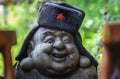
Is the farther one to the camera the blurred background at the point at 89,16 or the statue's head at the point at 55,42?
the blurred background at the point at 89,16

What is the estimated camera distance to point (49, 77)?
142cm

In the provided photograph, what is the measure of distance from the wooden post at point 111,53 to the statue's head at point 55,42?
242mm

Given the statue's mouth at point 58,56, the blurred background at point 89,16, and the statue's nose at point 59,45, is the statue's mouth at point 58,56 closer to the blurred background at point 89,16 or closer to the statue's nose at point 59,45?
the statue's nose at point 59,45

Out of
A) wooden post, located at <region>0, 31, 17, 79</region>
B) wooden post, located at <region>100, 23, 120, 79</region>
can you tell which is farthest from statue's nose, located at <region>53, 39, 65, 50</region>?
wooden post, located at <region>100, 23, 120, 79</region>

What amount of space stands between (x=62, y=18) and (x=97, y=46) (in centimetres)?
59

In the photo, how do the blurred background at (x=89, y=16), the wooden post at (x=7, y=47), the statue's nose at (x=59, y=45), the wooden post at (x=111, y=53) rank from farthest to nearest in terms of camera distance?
1. the blurred background at (x=89, y=16)
2. the statue's nose at (x=59, y=45)
3. the wooden post at (x=7, y=47)
4. the wooden post at (x=111, y=53)

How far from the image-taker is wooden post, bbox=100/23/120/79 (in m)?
1.11

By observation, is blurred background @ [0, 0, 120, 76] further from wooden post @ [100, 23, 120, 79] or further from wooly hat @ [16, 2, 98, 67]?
wooden post @ [100, 23, 120, 79]

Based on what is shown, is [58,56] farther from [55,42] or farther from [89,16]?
[89,16]

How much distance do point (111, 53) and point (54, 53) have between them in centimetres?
28

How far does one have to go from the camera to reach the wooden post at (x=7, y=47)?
1268mm

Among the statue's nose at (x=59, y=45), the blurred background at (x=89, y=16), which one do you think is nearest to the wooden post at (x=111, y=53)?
the statue's nose at (x=59, y=45)

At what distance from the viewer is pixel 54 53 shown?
139 centimetres

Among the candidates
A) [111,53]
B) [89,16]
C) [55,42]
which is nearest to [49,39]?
[55,42]
